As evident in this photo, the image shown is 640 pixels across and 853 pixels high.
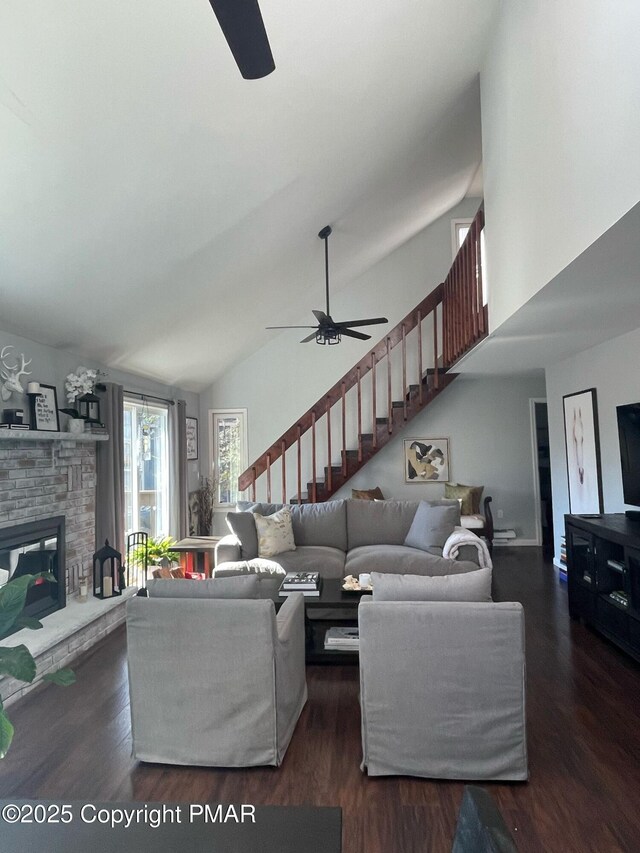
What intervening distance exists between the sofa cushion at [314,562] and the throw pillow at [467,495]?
2751 mm

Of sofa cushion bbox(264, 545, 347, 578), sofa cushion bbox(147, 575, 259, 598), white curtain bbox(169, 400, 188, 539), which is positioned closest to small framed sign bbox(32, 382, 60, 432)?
sofa cushion bbox(147, 575, 259, 598)

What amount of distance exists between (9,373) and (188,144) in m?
1.89

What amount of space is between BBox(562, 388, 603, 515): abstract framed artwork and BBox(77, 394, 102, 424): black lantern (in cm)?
443

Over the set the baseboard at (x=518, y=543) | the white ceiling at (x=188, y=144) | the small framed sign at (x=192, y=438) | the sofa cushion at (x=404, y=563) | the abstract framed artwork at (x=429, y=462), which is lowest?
the baseboard at (x=518, y=543)

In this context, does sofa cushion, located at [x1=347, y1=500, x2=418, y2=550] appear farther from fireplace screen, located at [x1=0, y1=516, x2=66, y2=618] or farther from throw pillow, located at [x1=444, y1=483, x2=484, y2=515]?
fireplace screen, located at [x1=0, y1=516, x2=66, y2=618]

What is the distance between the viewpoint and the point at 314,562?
4.72 meters

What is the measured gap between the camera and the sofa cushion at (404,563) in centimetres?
446

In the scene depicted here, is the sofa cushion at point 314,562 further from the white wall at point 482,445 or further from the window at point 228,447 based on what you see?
the window at point 228,447

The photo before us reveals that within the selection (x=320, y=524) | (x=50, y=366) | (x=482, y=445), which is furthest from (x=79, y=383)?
(x=482, y=445)

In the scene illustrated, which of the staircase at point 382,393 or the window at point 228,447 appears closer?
the staircase at point 382,393

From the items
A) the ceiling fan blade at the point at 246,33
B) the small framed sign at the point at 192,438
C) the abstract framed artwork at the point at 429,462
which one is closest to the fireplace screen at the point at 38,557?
the ceiling fan blade at the point at 246,33

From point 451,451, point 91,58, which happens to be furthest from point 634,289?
point 451,451

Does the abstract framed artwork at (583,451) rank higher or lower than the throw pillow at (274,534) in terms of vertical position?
higher

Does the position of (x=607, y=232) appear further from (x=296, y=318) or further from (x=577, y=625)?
(x=296, y=318)
